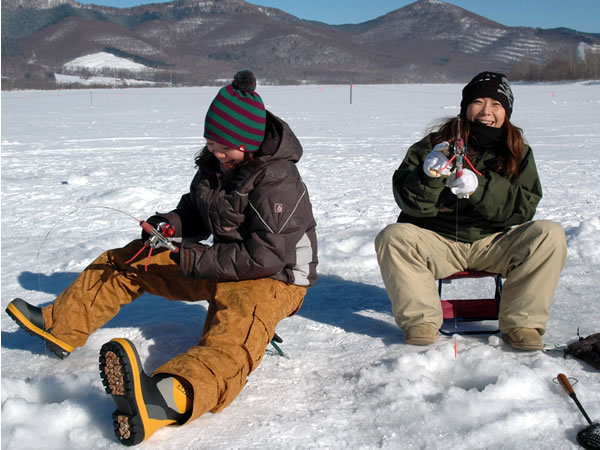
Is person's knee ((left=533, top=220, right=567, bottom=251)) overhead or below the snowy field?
overhead

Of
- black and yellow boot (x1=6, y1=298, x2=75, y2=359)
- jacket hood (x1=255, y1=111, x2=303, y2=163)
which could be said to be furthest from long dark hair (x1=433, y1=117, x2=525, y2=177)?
black and yellow boot (x1=6, y1=298, x2=75, y2=359)

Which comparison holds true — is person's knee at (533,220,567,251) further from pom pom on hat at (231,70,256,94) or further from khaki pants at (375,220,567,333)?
pom pom on hat at (231,70,256,94)

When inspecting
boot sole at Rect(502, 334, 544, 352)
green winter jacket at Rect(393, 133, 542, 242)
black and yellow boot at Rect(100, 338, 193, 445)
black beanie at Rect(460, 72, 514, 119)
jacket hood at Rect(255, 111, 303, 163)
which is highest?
black beanie at Rect(460, 72, 514, 119)

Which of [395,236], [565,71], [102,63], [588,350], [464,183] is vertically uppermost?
[102,63]

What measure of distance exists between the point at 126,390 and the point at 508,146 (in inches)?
72.6

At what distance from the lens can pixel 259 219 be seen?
2.39m

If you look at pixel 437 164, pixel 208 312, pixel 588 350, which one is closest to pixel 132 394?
pixel 208 312

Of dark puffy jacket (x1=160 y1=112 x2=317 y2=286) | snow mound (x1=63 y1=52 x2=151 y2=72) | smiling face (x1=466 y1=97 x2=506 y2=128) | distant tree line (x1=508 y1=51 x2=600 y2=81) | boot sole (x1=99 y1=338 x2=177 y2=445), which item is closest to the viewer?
boot sole (x1=99 y1=338 x2=177 y2=445)

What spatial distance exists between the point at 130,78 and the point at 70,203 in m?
126

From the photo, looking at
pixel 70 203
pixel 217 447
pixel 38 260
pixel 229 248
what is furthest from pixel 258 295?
pixel 70 203

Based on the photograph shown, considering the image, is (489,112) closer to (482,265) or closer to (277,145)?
(482,265)

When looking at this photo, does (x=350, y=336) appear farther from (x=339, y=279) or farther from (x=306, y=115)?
(x=306, y=115)

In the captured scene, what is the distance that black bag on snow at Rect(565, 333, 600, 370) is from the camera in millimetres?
2413

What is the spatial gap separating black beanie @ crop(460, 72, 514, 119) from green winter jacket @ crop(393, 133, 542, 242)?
0.23 metres
